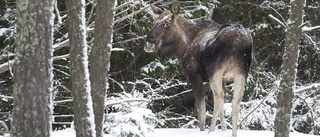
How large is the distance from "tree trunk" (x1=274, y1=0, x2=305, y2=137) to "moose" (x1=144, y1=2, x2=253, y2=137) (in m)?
1.46

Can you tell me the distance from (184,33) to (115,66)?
4.19 m

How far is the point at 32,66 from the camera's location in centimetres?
397

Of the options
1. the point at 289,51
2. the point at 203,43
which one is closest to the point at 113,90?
the point at 203,43

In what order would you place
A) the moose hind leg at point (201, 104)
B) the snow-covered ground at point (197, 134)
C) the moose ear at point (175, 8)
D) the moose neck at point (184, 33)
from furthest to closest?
the moose neck at point (184, 33) → the moose ear at point (175, 8) → the moose hind leg at point (201, 104) → the snow-covered ground at point (197, 134)

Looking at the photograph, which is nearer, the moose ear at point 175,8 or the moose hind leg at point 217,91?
the moose hind leg at point 217,91

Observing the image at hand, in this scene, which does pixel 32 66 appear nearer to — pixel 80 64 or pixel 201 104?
pixel 80 64

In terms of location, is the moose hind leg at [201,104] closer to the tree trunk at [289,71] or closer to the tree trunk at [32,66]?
the tree trunk at [289,71]

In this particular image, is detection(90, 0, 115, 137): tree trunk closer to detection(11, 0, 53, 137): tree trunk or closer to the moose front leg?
detection(11, 0, 53, 137): tree trunk


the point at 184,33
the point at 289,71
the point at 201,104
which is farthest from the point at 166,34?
the point at 289,71

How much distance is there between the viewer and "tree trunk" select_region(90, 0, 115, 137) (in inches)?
229

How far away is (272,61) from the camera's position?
46.0 feet

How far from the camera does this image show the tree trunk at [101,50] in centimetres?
581

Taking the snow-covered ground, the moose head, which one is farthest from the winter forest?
the moose head

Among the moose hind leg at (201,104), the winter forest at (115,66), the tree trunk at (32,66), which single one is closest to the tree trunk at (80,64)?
the winter forest at (115,66)
